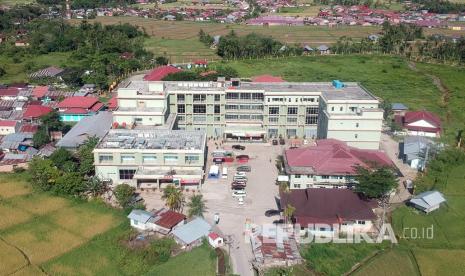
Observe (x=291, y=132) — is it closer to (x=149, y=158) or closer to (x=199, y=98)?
(x=199, y=98)

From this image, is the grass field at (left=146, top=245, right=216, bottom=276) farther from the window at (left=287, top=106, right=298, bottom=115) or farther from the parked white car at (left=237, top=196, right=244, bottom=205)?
the window at (left=287, top=106, right=298, bottom=115)

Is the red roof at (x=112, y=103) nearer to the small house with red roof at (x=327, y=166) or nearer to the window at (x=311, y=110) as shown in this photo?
the window at (x=311, y=110)

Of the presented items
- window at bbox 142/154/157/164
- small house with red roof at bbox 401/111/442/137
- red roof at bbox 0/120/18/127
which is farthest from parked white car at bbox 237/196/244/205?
red roof at bbox 0/120/18/127

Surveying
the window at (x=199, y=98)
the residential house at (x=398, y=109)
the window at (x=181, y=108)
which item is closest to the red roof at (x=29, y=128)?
the window at (x=181, y=108)

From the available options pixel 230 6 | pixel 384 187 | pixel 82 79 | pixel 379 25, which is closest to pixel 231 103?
pixel 384 187

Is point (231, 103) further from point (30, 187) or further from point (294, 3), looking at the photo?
point (294, 3)

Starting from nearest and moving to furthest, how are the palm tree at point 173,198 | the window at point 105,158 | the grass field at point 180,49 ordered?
the palm tree at point 173,198, the window at point 105,158, the grass field at point 180,49

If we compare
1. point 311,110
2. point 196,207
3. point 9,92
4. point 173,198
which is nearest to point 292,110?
point 311,110
